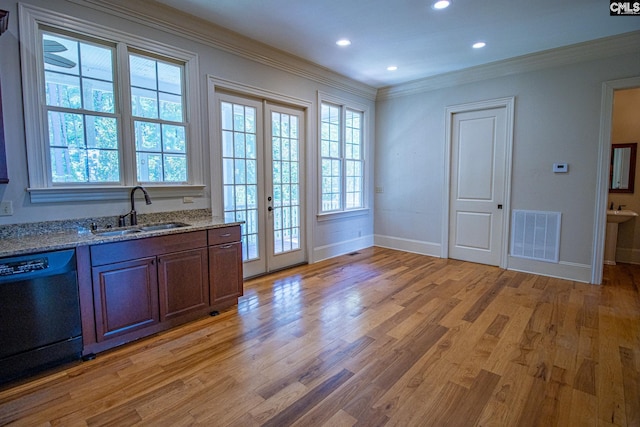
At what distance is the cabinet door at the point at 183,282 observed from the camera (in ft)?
9.03

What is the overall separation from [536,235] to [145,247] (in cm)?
473

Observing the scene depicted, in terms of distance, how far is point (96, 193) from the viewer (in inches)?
112

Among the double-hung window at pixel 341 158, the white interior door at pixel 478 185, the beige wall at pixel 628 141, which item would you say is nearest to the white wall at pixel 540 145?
the white interior door at pixel 478 185

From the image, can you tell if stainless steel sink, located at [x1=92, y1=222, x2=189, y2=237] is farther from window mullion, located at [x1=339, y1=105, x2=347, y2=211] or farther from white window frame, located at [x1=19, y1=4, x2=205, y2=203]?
window mullion, located at [x1=339, y1=105, x2=347, y2=211]

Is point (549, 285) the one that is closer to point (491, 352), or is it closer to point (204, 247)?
point (491, 352)

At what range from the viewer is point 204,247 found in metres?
3.01

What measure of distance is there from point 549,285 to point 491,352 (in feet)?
7.05

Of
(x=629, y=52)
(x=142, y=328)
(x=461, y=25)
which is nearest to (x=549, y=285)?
(x=629, y=52)

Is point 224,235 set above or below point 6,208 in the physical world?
below

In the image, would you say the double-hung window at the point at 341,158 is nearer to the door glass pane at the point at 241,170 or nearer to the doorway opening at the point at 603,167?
the door glass pane at the point at 241,170

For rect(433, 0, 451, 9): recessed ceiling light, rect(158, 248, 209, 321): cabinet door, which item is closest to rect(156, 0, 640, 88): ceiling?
rect(433, 0, 451, 9): recessed ceiling light

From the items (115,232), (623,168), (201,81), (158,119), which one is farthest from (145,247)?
(623,168)

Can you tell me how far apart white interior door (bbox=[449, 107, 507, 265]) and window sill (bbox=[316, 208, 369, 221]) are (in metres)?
1.49

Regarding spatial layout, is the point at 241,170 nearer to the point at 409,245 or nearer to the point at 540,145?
the point at 409,245
